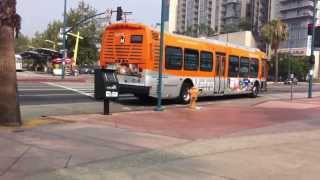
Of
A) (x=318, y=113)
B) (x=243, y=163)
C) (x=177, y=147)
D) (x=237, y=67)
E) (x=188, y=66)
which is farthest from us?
(x=237, y=67)

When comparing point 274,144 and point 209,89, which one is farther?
point 209,89

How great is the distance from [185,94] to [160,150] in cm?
1355

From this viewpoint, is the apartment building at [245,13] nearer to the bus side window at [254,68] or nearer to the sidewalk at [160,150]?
the bus side window at [254,68]

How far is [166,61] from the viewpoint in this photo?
23391 mm

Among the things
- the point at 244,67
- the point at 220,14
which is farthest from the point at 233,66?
the point at 220,14

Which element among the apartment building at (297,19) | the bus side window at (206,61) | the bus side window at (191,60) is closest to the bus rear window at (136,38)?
the bus side window at (191,60)

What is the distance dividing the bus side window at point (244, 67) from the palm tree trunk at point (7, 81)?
1784cm

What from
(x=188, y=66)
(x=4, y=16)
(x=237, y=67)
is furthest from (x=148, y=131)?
(x=237, y=67)

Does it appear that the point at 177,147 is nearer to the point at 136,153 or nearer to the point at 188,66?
the point at 136,153

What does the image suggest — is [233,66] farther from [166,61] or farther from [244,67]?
[166,61]

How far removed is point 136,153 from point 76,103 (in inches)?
459

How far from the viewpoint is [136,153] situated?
36.0 feet

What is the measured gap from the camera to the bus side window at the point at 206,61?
85.0 ft

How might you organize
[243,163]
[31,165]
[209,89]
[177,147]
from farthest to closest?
[209,89] → [177,147] → [243,163] → [31,165]
